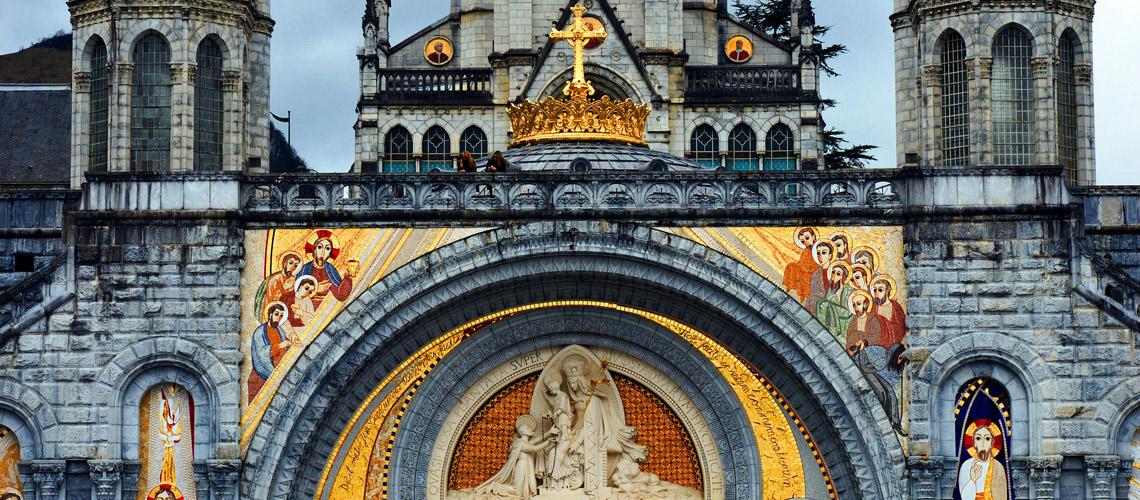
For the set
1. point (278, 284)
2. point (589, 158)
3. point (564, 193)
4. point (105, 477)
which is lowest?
point (105, 477)

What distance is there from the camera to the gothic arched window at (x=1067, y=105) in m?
39.7

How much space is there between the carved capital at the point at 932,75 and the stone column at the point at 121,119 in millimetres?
11538

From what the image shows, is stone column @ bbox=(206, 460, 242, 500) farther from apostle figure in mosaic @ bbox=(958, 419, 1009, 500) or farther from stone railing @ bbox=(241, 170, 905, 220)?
apostle figure in mosaic @ bbox=(958, 419, 1009, 500)

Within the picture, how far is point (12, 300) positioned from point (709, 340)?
370 inches

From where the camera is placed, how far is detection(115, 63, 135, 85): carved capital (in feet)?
128

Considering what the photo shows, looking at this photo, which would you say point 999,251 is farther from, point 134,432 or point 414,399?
point 134,432

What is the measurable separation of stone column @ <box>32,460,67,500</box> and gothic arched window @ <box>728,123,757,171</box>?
24.6 meters

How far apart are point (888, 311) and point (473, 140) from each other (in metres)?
23.2

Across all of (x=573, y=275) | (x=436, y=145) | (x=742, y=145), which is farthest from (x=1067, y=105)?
(x=436, y=145)

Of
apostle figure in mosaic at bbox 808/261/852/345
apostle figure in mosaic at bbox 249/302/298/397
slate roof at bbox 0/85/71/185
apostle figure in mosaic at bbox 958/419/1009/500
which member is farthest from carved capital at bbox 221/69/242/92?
slate roof at bbox 0/85/71/185

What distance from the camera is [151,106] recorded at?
39.2 metres

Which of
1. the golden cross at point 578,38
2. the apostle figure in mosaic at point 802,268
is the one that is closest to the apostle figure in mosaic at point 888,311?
the apostle figure in mosaic at point 802,268

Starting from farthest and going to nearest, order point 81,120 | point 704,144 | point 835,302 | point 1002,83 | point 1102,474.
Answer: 1. point 704,144
2. point 81,120
3. point 1002,83
4. point 835,302
5. point 1102,474

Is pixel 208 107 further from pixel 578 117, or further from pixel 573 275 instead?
pixel 573 275
